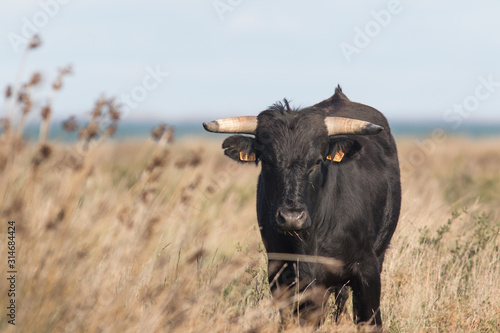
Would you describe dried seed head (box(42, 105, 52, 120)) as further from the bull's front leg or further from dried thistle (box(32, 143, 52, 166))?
the bull's front leg

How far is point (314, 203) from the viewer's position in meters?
5.20

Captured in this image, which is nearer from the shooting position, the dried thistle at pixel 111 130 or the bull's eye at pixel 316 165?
the dried thistle at pixel 111 130

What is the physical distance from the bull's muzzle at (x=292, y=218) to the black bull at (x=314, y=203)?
14 centimetres

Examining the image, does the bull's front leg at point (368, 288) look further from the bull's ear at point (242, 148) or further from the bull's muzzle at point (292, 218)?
the bull's ear at point (242, 148)

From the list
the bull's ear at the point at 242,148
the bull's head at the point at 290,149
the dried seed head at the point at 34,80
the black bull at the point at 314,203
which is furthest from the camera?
the bull's ear at the point at 242,148

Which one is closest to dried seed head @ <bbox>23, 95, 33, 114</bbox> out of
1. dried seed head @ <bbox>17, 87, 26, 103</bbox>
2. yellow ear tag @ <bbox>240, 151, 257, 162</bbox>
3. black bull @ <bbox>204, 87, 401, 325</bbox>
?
dried seed head @ <bbox>17, 87, 26, 103</bbox>

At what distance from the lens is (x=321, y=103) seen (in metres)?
6.93

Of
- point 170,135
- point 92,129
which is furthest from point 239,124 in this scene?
point 92,129

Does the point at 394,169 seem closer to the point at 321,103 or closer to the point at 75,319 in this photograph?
the point at 321,103

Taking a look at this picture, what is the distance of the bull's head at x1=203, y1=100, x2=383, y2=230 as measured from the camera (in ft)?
15.9

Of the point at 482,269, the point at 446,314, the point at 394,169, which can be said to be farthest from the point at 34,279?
the point at 482,269

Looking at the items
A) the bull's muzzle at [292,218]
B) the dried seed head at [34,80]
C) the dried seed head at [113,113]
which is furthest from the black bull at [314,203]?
the dried seed head at [34,80]

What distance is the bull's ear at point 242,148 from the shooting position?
549 cm

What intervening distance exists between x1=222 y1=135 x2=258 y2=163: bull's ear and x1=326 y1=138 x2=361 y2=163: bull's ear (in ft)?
2.00
